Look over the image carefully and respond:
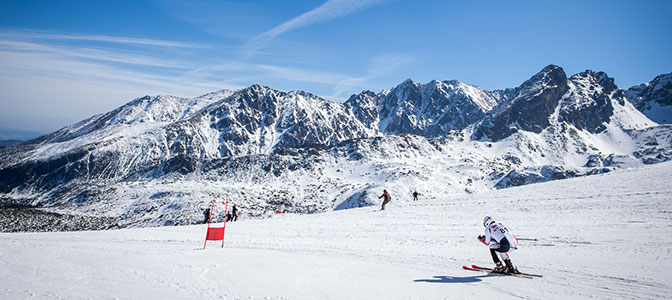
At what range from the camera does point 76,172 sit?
6993 inches

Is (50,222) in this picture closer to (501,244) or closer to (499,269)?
(499,269)

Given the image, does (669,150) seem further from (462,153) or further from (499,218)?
(499,218)

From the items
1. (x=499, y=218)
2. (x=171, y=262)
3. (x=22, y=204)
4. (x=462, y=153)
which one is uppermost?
(x=462, y=153)

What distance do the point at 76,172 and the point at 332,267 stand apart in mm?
217795

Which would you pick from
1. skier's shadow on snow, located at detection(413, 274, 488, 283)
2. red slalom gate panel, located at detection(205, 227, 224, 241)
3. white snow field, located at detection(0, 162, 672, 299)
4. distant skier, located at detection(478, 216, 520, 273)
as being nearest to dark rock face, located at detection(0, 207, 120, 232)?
white snow field, located at detection(0, 162, 672, 299)

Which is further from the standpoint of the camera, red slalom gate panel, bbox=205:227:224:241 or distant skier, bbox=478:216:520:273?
red slalom gate panel, bbox=205:227:224:241

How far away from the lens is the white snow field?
8.59 meters

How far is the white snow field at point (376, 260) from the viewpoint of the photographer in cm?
859

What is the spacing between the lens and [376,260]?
41.6 ft

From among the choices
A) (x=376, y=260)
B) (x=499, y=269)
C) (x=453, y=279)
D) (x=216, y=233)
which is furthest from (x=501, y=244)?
Answer: (x=216, y=233)

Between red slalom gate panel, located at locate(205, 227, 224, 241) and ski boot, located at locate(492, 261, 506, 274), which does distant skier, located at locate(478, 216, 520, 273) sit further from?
red slalom gate panel, located at locate(205, 227, 224, 241)

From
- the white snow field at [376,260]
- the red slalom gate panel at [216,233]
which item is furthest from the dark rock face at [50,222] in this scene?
the red slalom gate panel at [216,233]

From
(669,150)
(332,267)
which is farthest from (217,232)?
(669,150)

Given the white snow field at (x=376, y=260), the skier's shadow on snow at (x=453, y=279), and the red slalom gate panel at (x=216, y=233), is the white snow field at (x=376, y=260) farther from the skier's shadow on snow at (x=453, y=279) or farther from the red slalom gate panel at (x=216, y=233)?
the red slalom gate panel at (x=216, y=233)
